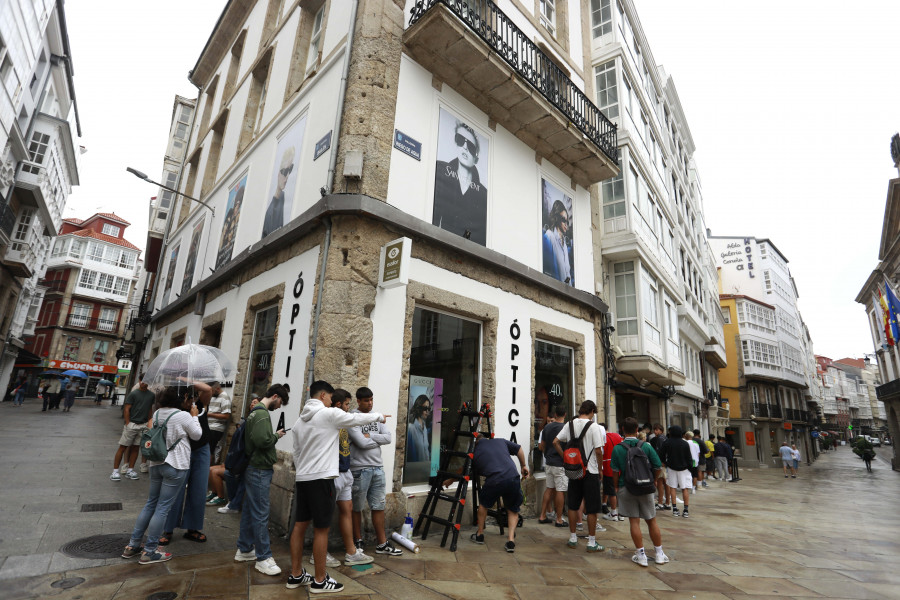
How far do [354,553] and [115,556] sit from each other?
2155 mm

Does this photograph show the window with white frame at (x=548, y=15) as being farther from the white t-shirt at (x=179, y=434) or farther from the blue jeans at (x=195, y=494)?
the blue jeans at (x=195, y=494)

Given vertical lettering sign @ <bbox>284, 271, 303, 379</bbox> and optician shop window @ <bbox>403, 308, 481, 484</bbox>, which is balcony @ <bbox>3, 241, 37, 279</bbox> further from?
optician shop window @ <bbox>403, 308, 481, 484</bbox>

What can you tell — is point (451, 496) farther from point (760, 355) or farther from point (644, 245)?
point (760, 355)

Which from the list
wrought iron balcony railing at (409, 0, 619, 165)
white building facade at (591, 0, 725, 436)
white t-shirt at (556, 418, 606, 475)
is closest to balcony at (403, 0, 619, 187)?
wrought iron balcony railing at (409, 0, 619, 165)

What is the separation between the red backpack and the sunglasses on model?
4865mm

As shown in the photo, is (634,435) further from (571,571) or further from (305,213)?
(305,213)

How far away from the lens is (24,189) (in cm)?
2059

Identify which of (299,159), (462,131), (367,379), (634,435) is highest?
(462,131)

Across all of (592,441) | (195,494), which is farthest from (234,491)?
(592,441)

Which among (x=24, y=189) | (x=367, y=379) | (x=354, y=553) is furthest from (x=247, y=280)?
(x=24, y=189)

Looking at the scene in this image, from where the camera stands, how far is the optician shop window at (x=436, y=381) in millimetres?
6383

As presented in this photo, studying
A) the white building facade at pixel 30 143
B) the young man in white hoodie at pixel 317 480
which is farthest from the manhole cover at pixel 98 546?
the white building facade at pixel 30 143

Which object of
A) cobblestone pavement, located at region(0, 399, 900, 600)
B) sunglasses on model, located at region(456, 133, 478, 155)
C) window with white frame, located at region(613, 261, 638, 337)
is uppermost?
sunglasses on model, located at region(456, 133, 478, 155)

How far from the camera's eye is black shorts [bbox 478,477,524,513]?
525 centimetres
